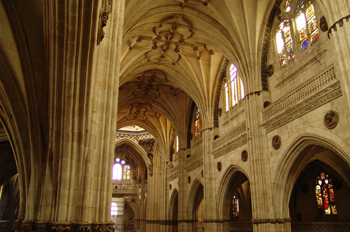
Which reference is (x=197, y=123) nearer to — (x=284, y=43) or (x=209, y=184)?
(x=209, y=184)

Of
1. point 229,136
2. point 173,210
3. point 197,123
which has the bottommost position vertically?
point 173,210

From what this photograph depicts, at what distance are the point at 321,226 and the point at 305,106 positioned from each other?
751cm

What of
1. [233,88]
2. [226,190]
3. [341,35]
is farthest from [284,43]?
[226,190]

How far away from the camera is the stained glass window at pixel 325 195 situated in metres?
16.3

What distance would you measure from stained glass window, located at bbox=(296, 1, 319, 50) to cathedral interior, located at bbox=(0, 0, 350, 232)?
67mm

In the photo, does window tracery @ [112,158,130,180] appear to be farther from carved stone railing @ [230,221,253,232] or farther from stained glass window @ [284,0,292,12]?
stained glass window @ [284,0,292,12]

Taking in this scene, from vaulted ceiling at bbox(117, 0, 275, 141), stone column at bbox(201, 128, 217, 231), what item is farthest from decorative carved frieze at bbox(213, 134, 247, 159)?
vaulted ceiling at bbox(117, 0, 275, 141)

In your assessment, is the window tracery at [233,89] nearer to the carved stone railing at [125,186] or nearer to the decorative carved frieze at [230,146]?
the decorative carved frieze at [230,146]

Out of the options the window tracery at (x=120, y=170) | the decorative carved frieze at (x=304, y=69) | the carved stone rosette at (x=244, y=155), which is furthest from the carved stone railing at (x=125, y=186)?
the decorative carved frieze at (x=304, y=69)

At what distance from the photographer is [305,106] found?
10.9 meters

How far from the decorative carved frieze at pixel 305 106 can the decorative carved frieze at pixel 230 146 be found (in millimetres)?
2076

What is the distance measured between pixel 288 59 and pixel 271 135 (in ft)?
10.2

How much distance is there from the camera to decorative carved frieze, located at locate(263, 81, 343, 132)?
9.68m

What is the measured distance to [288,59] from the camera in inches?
499
